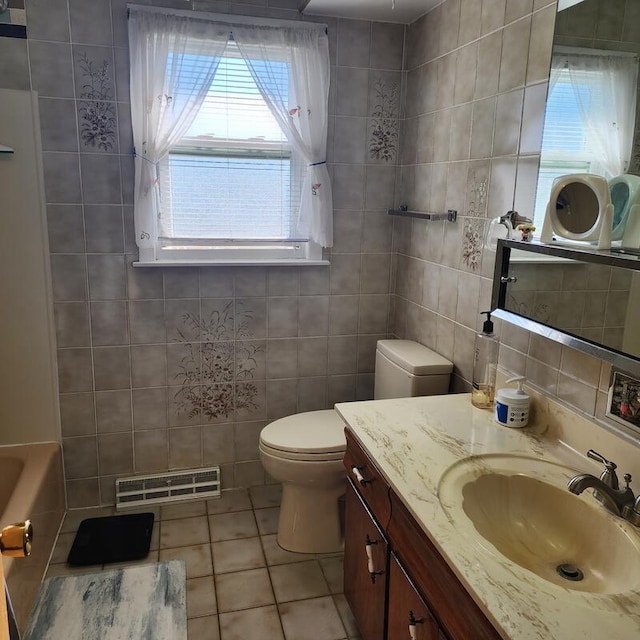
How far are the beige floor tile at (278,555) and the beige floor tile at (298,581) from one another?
0.03m

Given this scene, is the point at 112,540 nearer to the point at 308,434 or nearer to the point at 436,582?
the point at 308,434

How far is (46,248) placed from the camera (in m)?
2.51

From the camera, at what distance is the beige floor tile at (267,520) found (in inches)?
104

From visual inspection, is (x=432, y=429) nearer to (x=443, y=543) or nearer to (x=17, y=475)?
(x=443, y=543)

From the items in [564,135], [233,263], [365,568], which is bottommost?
[365,568]

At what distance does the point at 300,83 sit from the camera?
2.57m

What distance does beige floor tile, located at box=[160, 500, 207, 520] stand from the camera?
2736 millimetres

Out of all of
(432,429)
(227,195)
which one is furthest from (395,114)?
(432,429)

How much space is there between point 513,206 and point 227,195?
51.7 inches

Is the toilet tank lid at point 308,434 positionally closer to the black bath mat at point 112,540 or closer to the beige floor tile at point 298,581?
the beige floor tile at point 298,581

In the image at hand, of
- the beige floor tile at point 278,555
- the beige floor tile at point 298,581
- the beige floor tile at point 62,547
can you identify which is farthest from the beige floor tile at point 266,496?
the beige floor tile at point 62,547

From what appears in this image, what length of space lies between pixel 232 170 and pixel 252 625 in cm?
187

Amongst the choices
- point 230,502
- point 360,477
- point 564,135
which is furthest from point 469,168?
point 230,502

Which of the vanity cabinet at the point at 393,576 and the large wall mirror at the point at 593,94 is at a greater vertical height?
the large wall mirror at the point at 593,94
